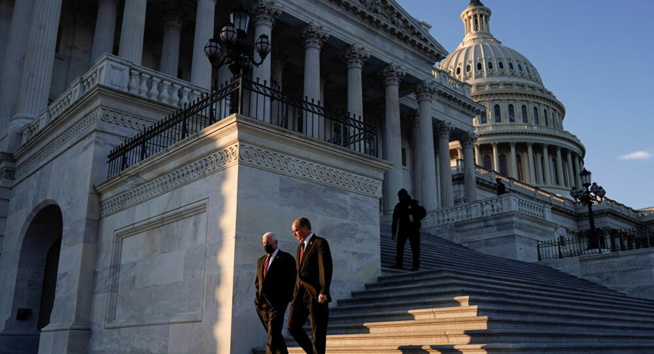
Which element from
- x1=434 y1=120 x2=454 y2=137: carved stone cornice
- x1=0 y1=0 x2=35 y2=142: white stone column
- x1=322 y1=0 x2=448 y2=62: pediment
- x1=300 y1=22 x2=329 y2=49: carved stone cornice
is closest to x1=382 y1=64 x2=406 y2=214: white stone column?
x1=322 y1=0 x2=448 y2=62: pediment

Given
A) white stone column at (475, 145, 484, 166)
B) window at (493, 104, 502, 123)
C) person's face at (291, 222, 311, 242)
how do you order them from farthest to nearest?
window at (493, 104, 502, 123) < white stone column at (475, 145, 484, 166) < person's face at (291, 222, 311, 242)

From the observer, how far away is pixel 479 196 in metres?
57.9

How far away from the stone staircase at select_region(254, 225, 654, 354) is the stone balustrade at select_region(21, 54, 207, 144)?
7.04 m

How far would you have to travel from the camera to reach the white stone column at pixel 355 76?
33750mm

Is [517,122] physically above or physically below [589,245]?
above

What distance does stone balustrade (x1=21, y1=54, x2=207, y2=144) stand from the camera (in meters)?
14.0

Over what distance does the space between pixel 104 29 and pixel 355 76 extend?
14155mm

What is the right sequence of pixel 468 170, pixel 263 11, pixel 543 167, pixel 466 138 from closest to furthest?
pixel 263 11 → pixel 468 170 → pixel 466 138 → pixel 543 167

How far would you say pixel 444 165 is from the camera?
139 ft

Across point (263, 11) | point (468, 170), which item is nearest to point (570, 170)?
point (468, 170)

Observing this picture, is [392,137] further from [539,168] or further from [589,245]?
[539,168]

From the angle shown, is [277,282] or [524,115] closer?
[277,282]

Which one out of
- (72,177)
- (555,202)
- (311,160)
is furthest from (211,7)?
(555,202)

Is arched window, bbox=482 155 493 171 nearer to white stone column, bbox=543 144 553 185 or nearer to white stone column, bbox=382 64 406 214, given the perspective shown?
white stone column, bbox=543 144 553 185
